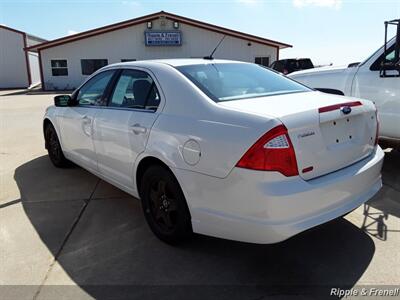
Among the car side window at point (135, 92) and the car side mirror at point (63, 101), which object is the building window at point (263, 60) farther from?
the car side window at point (135, 92)

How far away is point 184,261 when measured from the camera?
3.12 m

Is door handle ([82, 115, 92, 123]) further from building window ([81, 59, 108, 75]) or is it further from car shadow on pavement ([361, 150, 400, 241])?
building window ([81, 59, 108, 75])

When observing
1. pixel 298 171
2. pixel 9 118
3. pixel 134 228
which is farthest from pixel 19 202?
pixel 9 118

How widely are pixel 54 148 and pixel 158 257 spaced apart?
11.1 feet

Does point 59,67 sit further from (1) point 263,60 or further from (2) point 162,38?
(1) point 263,60

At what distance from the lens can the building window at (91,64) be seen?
29594mm

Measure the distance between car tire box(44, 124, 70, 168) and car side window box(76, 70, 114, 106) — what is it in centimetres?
110

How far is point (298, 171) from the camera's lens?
8.51ft

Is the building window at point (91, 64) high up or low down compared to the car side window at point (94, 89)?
up

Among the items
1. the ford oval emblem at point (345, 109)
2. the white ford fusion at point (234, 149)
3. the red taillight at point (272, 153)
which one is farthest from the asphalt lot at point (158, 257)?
the ford oval emblem at point (345, 109)

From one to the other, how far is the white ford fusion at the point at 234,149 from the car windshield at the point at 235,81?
0.4 inches

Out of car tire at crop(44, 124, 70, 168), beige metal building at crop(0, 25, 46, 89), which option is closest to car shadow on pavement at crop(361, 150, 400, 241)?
car tire at crop(44, 124, 70, 168)

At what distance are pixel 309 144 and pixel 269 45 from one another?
29145mm

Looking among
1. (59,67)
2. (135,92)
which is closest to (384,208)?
(135,92)
